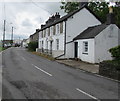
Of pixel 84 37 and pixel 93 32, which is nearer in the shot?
pixel 93 32

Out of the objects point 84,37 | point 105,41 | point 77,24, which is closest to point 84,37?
point 84,37

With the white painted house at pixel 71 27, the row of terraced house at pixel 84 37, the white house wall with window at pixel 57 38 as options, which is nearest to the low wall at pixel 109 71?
the row of terraced house at pixel 84 37

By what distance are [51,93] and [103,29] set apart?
15221 mm

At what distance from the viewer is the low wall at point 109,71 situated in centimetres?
1224

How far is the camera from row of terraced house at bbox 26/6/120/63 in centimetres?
2147

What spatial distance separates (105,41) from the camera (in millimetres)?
21672

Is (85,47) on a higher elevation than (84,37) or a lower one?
lower

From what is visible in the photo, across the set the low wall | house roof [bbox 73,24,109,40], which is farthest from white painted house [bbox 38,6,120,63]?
the low wall

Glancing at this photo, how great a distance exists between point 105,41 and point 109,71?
9119 mm

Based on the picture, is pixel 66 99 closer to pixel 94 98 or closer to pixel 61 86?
pixel 94 98

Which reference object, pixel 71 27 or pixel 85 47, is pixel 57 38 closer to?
pixel 71 27

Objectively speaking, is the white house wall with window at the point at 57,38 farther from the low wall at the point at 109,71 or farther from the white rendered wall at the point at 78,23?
the low wall at the point at 109,71

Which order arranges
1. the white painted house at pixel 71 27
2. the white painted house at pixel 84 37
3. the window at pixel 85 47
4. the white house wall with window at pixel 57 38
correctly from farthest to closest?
the white house wall with window at pixel 57 38 → the white painted house at pixel 71 27 → the window at pixel 85 47 → the white painted house at pixel 84 37

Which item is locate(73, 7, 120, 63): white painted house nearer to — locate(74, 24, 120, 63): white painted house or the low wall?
locate(74, 24, 120, 63): white painted house
